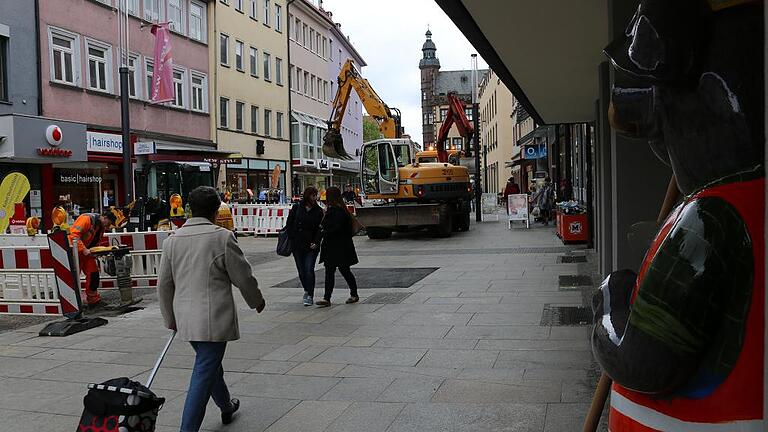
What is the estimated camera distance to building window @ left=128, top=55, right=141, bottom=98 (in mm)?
27969

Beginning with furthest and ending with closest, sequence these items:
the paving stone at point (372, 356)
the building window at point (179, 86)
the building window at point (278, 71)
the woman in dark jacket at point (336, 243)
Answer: the building window at point (278, 71) < the building window at point (179, 86) < the woman in dark jacket at point (336, 243) < the paving stone at point (372, 356)

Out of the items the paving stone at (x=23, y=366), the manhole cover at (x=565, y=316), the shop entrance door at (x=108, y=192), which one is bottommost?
the paving stone at (x=23, y=366)

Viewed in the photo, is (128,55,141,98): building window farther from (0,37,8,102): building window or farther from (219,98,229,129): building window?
(219,98,229,129): building window

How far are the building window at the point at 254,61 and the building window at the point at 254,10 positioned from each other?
6.19 feet

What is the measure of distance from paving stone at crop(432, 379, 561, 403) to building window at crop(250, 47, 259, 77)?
37295mm

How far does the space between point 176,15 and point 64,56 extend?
8741 mm

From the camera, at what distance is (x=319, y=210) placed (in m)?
10.3

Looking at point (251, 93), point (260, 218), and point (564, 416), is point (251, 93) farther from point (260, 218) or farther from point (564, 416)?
point (564, 416)

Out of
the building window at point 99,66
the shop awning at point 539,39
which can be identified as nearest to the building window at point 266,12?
the building window at point 99,66

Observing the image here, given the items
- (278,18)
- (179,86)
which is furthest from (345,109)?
(278,18)

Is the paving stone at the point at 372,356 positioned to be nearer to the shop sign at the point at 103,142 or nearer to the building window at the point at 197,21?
the shop sign at the point at 103,142

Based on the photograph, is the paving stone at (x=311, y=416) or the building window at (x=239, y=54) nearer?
the paving stone at (x=311, y=416)

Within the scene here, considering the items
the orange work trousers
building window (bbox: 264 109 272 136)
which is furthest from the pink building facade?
the orange work trousers

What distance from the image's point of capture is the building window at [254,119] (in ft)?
133
